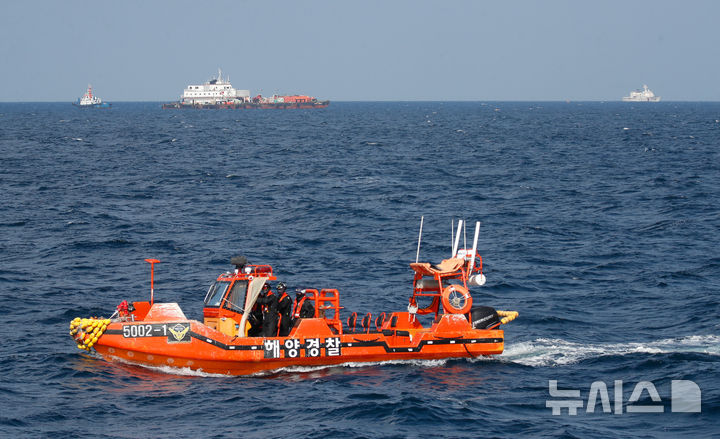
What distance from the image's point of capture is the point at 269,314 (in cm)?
2022

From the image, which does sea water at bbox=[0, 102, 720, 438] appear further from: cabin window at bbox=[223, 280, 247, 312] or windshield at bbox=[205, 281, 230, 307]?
windshield at bbox=[205, 281, 230, 307]

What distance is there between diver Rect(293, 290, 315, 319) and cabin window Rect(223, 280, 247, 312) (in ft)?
4.20

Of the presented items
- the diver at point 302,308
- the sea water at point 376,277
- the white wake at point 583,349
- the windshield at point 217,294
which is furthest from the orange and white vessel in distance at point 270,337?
the white wake at point 583,349

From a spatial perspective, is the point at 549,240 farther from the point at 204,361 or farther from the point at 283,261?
the point at 204,361

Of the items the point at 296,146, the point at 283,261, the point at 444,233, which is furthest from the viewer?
the point at 296,146

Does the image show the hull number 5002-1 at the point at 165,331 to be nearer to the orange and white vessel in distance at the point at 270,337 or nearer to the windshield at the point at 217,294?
the orange and white vessel in distance at the point at 270,337

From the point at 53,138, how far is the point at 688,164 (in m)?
70.2

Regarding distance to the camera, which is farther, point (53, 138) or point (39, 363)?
point (53, 138)

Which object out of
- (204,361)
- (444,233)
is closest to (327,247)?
(444,233)

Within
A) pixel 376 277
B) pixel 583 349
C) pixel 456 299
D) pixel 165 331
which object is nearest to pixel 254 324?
pixel 165 331

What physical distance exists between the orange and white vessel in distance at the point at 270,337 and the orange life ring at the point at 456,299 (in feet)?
0.08

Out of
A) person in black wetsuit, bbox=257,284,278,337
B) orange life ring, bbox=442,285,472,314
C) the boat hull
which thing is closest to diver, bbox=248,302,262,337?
person in black wetsuit, bbox=257,284,278,337

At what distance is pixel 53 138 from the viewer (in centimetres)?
10025

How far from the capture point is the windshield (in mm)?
20547
